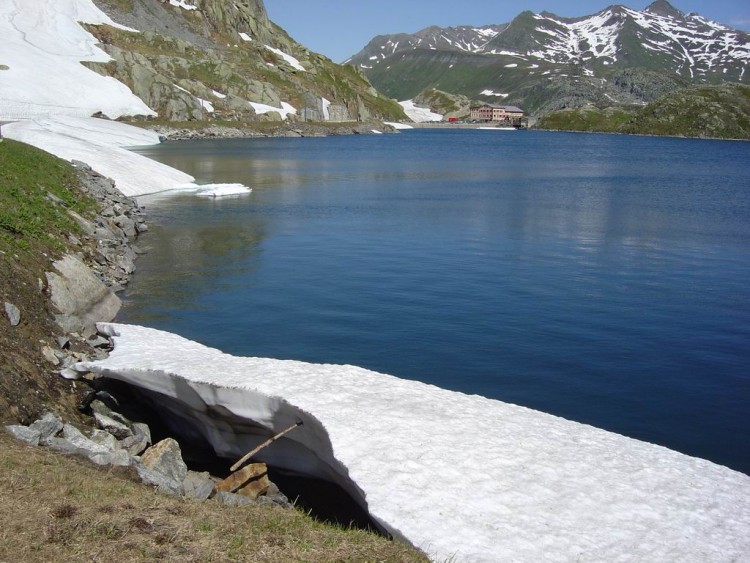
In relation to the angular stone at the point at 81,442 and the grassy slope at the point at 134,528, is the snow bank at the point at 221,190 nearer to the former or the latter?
the angular stone at the point at 81,442

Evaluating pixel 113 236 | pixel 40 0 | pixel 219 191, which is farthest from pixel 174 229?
pixel 40 0

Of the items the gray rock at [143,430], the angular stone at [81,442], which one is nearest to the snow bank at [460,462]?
the gray rock at [143,430]

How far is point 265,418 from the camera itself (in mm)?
14484

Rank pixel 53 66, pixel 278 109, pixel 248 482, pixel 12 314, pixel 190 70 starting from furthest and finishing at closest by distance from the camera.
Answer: pixel 278 109
pixel 190 70
pixel 53 66
pixel 12 314
pixel 248 482

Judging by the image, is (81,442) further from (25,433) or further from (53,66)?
(53,66)

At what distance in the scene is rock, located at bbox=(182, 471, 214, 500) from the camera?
1170 cm

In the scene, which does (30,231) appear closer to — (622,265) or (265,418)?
(265,418)

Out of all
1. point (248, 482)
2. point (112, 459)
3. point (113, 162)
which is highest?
point (113, 162)

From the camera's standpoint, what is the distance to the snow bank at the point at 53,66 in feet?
380

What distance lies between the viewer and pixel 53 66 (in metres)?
133

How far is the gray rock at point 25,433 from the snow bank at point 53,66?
100292 millimetres

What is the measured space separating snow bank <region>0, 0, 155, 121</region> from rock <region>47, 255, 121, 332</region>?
3452 inches

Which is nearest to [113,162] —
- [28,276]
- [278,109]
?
[28,276]

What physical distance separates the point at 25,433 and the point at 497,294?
21.6 metres
